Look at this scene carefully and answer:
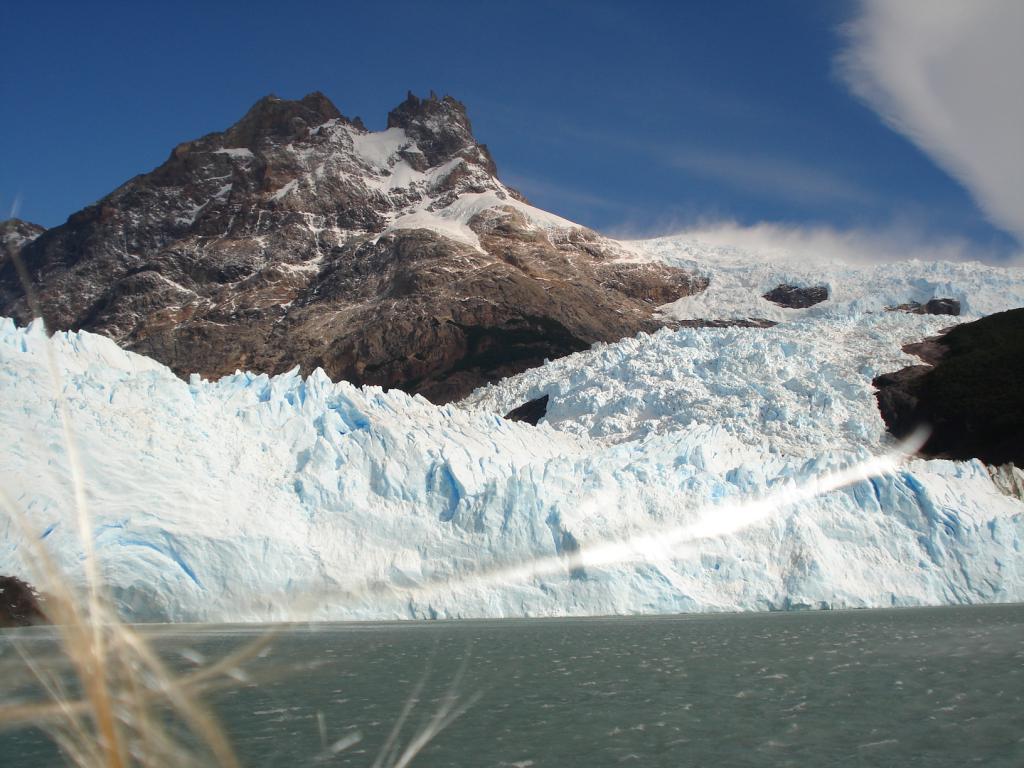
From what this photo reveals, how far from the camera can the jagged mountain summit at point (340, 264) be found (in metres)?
79.1

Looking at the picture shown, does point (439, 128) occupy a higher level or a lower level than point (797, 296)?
higher

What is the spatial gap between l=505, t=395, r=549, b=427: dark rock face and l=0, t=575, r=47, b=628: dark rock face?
29054 millimetres

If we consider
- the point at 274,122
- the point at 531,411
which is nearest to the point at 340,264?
the point at 274,122

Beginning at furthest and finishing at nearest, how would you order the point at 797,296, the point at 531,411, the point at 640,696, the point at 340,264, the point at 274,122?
the point at 274,122
the point at 797,296
the point at 340,264
the point at 531,411
the point at 640,696

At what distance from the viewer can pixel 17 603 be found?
22.0 meters

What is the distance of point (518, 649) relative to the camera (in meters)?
19.3

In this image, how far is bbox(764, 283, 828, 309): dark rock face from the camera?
93188mm

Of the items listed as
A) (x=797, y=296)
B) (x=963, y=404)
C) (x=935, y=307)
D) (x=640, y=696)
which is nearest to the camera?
(x=640, y=696)

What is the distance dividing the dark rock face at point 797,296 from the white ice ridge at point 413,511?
61706 mm

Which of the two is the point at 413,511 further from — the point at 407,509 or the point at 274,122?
the point at 274,122

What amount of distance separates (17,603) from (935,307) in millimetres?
73231

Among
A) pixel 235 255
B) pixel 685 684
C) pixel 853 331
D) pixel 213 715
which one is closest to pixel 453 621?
pixel 685 684

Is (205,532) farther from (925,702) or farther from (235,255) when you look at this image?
(235,255)

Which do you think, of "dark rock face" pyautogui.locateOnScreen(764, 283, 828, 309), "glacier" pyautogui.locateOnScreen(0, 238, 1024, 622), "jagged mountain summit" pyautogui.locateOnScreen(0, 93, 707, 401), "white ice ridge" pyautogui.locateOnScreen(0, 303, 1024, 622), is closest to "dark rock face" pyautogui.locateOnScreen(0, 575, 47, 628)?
"glacier" pyautogui.locateOnScreen(0, 238, 1024, 622)
